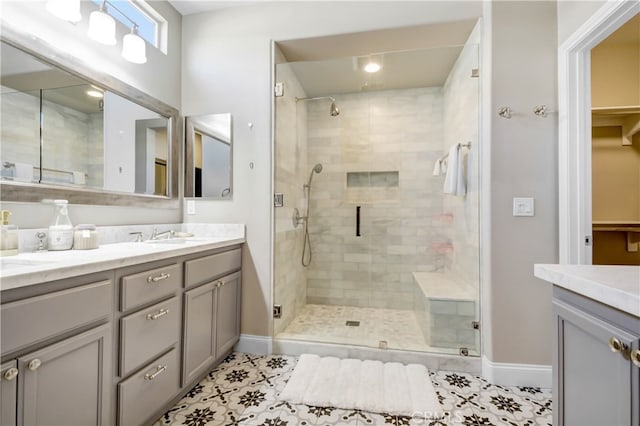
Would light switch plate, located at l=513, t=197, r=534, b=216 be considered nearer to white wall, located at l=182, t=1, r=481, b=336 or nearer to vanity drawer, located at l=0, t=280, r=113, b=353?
white wall, located at l=182, t=1, r=481, b=336

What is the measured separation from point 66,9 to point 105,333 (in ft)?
5.41

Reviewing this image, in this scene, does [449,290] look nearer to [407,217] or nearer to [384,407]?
[407,217]

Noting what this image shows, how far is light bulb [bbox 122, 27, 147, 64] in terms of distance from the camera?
1.87m

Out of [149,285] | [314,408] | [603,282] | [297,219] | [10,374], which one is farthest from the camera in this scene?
[297,219]

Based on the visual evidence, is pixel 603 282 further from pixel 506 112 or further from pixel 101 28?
pixel 101 28

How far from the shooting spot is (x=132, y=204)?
2.01 m

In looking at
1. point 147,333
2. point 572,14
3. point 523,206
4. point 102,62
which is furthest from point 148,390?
point 572,14

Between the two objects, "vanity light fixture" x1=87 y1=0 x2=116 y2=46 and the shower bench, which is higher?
"vanity light fixture" x1=87 y1=0 x2=116 y2=46

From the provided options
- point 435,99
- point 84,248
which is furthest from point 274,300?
point 435,99

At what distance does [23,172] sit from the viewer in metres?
1.40

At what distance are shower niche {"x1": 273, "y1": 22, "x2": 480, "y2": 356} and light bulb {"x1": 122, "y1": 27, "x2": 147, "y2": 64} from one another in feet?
3.06

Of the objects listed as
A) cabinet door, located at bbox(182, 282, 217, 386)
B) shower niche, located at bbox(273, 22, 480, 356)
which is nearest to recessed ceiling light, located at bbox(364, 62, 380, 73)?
shower niche, located at bbox(273, 22, 480, 356)

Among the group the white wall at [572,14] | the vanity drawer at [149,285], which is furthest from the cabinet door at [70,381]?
the white wall at [572,14]

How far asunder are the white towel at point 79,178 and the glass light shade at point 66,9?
0.80 m
